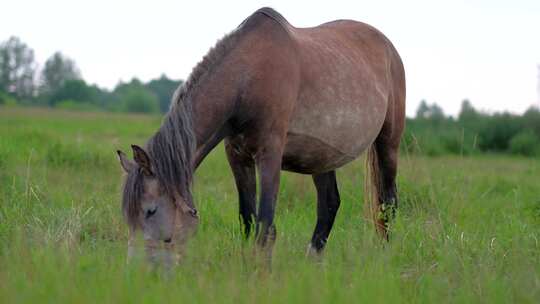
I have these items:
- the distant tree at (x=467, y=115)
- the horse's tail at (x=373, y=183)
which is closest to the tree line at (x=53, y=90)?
the distant tree at (x=467, y=115)

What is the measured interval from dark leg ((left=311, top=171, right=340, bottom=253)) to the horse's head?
74.2 inches

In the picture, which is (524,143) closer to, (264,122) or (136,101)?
(264,122)

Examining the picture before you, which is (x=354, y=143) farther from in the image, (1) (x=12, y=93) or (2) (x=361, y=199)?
(1) (x=12, y=93)

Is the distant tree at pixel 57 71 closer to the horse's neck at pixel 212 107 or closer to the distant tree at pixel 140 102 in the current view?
the distant tree at pixel 140 102

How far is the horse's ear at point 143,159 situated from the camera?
3459 millimetres

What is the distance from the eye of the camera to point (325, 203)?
5590 mm

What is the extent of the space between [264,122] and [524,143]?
17.6 metres

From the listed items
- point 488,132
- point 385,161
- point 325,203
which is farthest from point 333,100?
point 488,132

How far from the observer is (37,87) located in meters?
74.3

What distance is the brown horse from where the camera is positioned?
358 cm

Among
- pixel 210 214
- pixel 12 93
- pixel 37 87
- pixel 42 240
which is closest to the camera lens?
pixel 42 240

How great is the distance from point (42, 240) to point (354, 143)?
2.49 metres

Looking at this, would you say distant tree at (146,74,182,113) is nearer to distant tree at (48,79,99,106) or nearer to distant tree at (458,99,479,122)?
distant tree at (48,79,99,106)

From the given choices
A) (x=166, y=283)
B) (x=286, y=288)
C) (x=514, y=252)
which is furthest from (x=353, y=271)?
(x=514, y=252)
